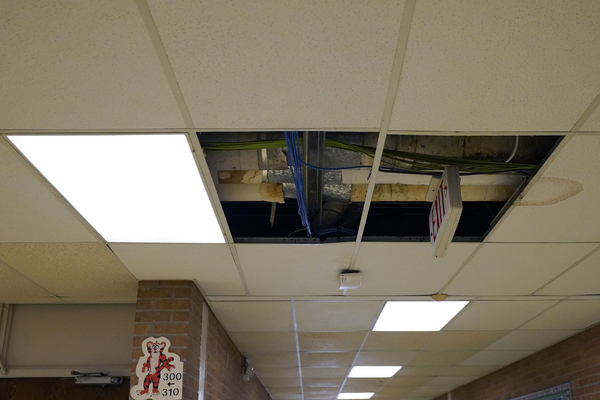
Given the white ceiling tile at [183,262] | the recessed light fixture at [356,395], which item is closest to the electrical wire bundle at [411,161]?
the white ceiling tile at [183,262]

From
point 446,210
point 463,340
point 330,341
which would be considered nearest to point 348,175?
point 446,210

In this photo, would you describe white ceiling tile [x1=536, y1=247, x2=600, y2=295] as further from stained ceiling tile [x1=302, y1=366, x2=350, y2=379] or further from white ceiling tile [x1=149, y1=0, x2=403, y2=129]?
stained ceiling tile [x1=302, y1=366, x2=350, y2=379]

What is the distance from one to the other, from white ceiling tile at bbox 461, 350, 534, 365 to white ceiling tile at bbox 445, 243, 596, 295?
7.28ft

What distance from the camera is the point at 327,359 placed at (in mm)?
5848

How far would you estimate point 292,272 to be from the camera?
3301 millimetres

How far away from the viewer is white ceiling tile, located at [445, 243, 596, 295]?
2.90 meters

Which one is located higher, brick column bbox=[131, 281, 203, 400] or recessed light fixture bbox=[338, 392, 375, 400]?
brick column bbox=[131, 281, 203, 400]

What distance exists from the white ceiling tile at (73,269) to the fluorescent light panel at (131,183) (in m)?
0.35

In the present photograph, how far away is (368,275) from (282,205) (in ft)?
3.00

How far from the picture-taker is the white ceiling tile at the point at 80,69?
1.36 m

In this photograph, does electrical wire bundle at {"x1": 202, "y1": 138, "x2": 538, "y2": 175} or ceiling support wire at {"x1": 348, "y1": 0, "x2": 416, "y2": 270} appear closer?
ceiling support wire at {"x1": 348, "y1": 0, "x2": 416, "y2": 270}

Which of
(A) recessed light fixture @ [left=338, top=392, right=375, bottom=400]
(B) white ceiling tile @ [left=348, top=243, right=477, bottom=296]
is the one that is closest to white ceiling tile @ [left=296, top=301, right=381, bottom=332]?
(B) white ceiling tile @ [left=348, top=243, right=477, bottom=296]

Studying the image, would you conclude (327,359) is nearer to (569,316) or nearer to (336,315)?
(336,315)

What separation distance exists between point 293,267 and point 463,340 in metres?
2.74
